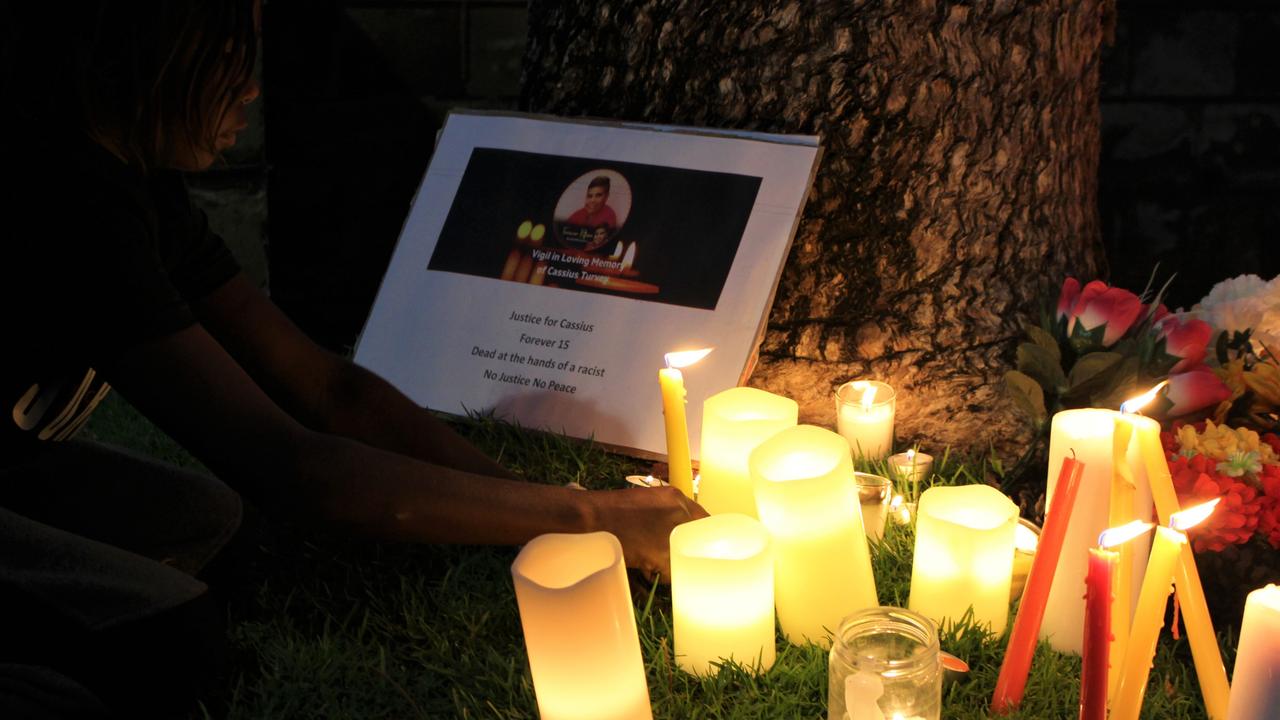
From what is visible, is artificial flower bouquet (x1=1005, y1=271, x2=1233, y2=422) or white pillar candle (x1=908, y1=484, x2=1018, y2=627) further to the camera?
artificial flower bouquet (x1=1005, y1=271, x2=1233, y2=422)

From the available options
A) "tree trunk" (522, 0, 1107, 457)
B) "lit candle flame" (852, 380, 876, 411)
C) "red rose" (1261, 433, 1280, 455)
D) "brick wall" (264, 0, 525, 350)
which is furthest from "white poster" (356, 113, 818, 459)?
"brick wall" (264, 0, 525, 350)

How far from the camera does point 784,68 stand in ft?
7.52

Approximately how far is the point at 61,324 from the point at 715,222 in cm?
130

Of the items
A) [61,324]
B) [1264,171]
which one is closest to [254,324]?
[61,324]

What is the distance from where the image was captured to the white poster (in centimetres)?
227

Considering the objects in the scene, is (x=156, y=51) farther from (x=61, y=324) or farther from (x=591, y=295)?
(x=591, y=295)

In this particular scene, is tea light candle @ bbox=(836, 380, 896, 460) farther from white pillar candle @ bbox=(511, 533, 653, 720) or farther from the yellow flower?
white pillar candle @ bbox=(511, 533, 653, 720)

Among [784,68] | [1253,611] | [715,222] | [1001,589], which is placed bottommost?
[1001,589]

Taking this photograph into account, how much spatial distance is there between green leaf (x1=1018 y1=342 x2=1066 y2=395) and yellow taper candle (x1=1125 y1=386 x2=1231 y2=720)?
67 cm

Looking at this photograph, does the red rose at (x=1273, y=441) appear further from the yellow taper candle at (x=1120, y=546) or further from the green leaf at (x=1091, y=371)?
the yellow taper candle at (x=1120, y=546)

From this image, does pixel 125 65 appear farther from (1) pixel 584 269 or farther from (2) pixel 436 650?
(1) pixel 584 269

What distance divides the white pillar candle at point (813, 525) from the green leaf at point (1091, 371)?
0.63m

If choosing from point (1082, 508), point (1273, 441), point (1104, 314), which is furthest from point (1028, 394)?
point (1082, 508)

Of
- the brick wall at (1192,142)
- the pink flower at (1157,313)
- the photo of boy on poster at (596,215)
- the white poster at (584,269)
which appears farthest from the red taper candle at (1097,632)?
the brick wall at (1192,142)
